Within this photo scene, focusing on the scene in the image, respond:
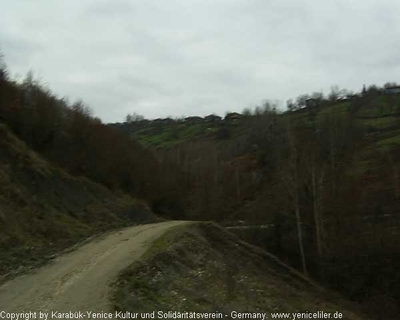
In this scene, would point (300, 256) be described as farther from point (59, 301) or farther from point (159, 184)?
point (59, 301)

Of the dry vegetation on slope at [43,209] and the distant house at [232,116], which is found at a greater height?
the distant house at [232,116]

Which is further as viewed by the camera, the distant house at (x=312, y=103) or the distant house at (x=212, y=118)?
the distant house at (x=212, y=118)

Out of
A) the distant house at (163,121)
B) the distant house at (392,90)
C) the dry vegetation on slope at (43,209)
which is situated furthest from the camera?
the distant house at (163,121)

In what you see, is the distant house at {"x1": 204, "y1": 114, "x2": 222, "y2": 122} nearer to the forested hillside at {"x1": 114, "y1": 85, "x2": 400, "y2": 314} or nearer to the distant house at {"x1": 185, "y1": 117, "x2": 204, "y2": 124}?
the distant house at {"x1": 185, "y1": 117, "x2": 204, "y2": 124}

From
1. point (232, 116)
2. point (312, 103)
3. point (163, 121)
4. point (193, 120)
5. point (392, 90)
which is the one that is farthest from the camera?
point (163, 121)

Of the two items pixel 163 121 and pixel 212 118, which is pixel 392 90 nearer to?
pixel 212 118

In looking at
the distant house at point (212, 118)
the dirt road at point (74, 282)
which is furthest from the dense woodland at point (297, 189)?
the distant house at point (212, 118)

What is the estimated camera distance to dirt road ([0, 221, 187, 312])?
12188 mm

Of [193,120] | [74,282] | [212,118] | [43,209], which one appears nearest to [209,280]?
[74,282]

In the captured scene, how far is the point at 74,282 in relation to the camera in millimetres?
14352

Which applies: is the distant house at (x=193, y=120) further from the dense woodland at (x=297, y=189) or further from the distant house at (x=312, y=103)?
the dense woodland at (x=297, y=189)

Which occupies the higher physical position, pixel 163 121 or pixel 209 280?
pixel 163 121

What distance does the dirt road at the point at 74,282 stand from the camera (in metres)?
12.2

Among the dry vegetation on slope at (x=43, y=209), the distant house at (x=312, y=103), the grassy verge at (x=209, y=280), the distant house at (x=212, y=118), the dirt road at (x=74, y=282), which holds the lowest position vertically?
the grassy verge at (x=209, y=280)
